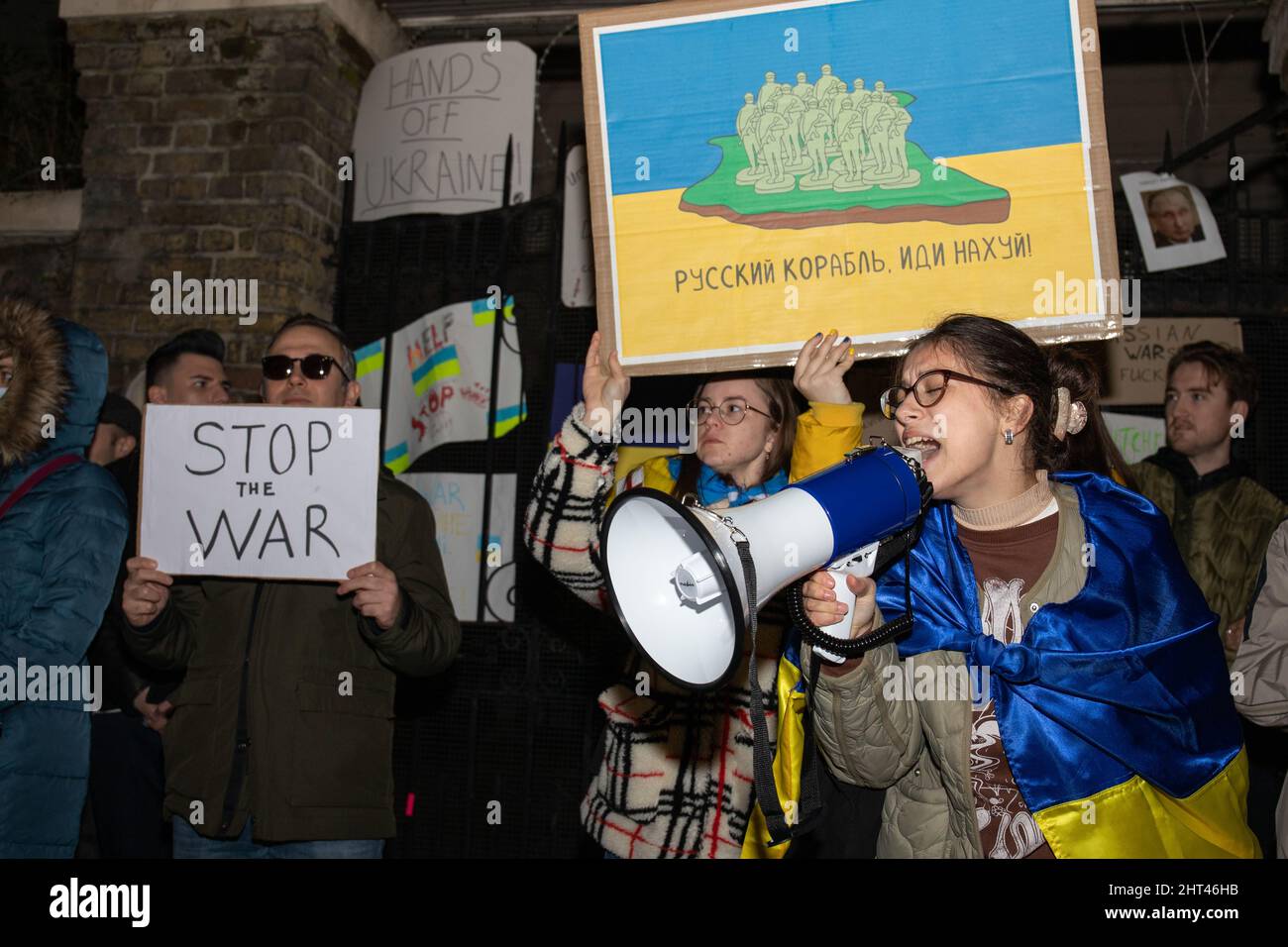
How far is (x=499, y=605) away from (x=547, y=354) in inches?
46.2

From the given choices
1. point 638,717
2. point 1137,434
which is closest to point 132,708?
point 638,717

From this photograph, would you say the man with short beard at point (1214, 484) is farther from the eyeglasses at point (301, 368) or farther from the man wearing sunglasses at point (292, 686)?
the eyeglasses at point (301, 368)

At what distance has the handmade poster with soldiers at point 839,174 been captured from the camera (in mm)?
2236

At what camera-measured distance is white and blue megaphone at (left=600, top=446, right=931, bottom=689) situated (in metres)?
1.57

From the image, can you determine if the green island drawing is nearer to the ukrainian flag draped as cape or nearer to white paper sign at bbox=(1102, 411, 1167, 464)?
the ukrainian flag draped as cape

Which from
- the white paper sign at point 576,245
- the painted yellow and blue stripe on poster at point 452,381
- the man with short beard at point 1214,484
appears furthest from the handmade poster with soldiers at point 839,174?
the painted yellow and blue stripe on poster at point 452,381

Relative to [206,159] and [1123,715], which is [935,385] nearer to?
[1123,715]

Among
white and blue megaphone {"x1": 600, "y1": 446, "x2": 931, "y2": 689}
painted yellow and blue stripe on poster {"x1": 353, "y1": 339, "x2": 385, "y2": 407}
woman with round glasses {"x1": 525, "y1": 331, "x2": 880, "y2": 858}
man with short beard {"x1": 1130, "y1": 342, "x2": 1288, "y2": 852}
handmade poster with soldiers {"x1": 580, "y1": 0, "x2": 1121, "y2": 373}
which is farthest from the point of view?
painted yellow and blue stripe on poster {"x1": 353, "y1": 339, "x2": 385, "y2": 407}

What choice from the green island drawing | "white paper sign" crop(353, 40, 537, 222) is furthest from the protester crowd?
"white paper sign" crop(353, 40, 537, 222)

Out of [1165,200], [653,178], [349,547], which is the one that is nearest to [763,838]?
[349,547]

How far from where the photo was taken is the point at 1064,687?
185 centimetres

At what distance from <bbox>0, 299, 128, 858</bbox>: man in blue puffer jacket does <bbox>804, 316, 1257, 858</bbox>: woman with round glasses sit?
203 cm

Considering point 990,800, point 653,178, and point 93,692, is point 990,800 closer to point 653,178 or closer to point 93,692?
point 653,178

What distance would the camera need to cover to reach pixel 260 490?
272 cm
